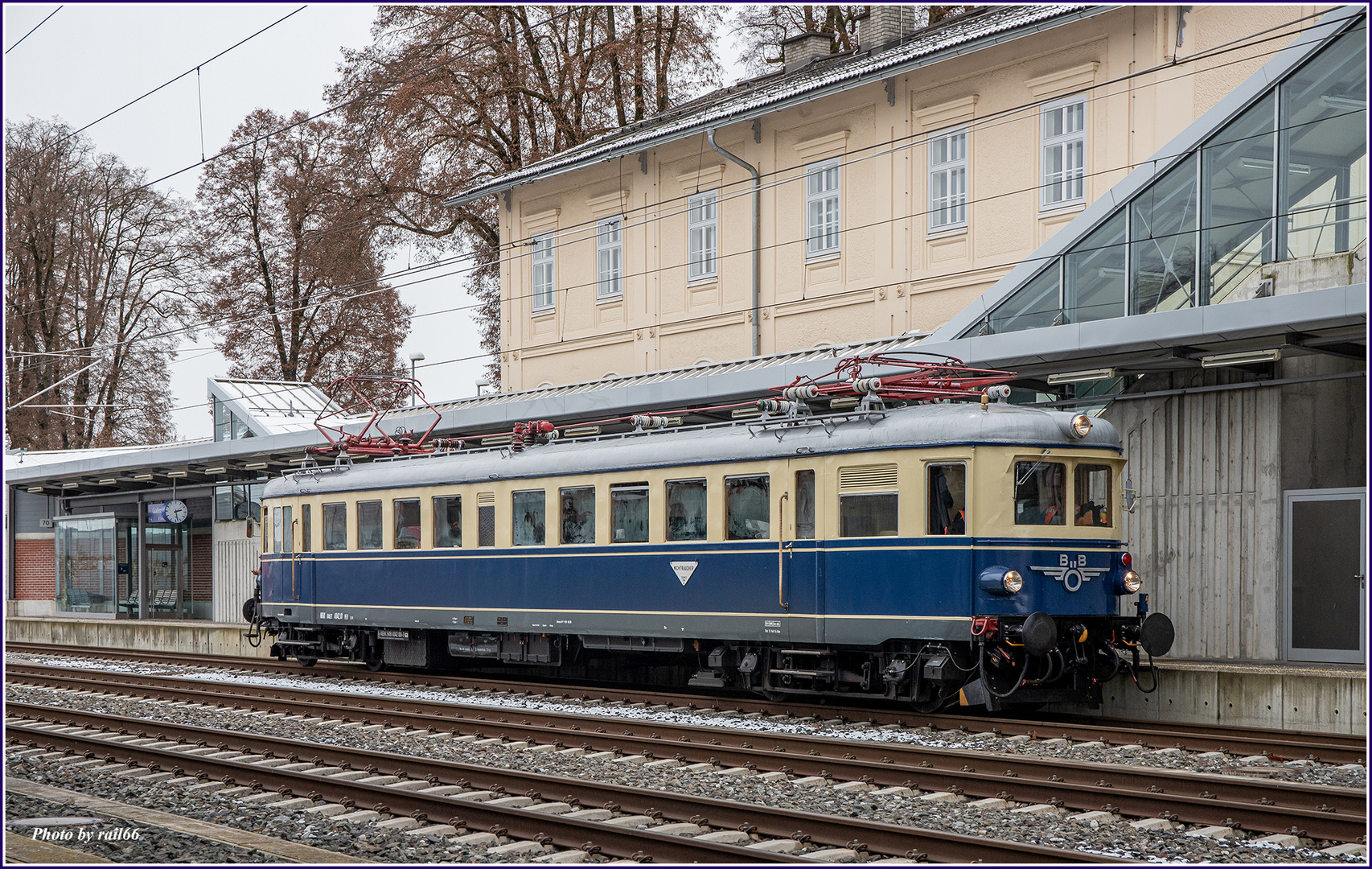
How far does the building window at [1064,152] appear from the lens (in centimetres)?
1986

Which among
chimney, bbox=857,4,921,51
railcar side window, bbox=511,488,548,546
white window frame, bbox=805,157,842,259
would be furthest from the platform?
chimney, bbox=857,4,921,51

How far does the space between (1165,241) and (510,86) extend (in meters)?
22.5

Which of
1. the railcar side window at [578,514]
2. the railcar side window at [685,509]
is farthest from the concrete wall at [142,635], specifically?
the railcar side window at [685,509]

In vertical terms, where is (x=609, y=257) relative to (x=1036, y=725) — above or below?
above

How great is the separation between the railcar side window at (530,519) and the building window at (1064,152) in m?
8.30

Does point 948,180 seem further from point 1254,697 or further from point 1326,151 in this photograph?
point 1254,697

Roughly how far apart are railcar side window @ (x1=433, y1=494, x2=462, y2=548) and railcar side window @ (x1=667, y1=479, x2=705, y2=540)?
4066 millimetres

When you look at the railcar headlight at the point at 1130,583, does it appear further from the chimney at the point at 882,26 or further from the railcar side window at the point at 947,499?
the chimney at the point at 882,26

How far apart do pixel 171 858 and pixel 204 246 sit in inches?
1689

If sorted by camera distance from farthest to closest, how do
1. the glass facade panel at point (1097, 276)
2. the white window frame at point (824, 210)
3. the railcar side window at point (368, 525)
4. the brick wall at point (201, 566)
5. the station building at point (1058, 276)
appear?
1. the brick wall at point (201, 566)
2. the white window frame at point (824, 210)
3. the railcar side window at point (368, 525)
4. the glass facade panel at point (1097, 276)
5. the station building at point (1058, 276)

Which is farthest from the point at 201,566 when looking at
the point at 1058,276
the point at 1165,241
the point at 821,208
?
the point at 1165,241

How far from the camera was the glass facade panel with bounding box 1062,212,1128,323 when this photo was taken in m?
16.7

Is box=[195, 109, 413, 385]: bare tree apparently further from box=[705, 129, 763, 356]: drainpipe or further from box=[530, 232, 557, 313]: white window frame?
box=[705, 129, 763, 356]: drainpipe

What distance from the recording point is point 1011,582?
13094 mm
